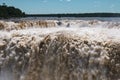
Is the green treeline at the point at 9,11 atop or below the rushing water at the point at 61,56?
below

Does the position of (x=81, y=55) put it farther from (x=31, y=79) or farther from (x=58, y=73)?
(x=31, y=79)

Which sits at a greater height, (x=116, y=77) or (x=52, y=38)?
(x=52, y=38)

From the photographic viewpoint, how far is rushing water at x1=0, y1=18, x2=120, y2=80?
8297 millimetres

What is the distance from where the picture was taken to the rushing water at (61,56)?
8.30 metres

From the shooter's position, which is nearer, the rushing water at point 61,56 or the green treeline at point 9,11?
the rushing water at point 61,56

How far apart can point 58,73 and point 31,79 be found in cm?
85

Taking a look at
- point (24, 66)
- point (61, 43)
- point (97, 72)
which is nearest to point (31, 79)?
point (24, 66)

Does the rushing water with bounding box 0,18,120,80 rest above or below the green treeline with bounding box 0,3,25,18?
above

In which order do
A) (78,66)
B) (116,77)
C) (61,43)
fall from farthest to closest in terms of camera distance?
(61,43)
(78,66)
(116,77)

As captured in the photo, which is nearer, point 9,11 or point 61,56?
point 61,56

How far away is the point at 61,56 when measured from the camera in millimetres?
9008

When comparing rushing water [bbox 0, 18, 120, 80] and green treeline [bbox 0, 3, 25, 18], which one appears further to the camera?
green treeline [bbox 0, 3, 25, 18]

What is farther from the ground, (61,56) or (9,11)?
(61,56)

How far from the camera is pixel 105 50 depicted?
8.45 meters
